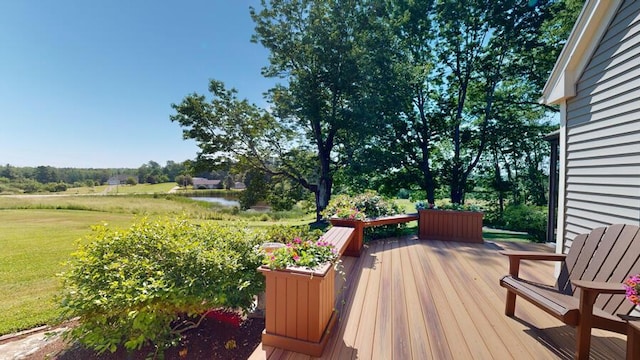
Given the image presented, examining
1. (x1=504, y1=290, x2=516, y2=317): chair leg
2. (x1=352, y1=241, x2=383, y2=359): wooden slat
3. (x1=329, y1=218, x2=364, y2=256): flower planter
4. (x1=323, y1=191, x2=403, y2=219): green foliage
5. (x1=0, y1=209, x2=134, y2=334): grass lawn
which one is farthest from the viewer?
(x1=323, y1=191, x2=403, y2=219): green foliage

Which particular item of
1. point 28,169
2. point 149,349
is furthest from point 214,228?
point 28,169

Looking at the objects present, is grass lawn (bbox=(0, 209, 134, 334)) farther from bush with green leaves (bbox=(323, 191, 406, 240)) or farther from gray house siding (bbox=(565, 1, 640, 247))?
gray house siding (bbox=(565, 1, 640, 247))

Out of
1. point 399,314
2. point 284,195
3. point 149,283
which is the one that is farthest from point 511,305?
point 284,195

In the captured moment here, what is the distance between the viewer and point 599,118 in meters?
2.50

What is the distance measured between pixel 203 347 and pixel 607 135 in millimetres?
4345

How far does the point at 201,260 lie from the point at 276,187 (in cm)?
1126

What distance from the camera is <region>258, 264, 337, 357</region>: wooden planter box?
5.58 feet

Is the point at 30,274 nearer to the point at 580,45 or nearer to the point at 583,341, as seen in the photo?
the point at 583,341

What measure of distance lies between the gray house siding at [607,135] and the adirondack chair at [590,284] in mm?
354

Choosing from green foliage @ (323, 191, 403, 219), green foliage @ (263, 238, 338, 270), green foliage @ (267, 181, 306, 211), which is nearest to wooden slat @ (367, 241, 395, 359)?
green foliage @ (263, 238, 338, 270)

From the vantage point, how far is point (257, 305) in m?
2.57

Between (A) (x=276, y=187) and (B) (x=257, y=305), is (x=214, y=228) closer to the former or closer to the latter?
(B) (x=257, y=305)

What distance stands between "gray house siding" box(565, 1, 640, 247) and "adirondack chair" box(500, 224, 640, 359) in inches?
13.9

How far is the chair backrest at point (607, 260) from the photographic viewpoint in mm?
1800
